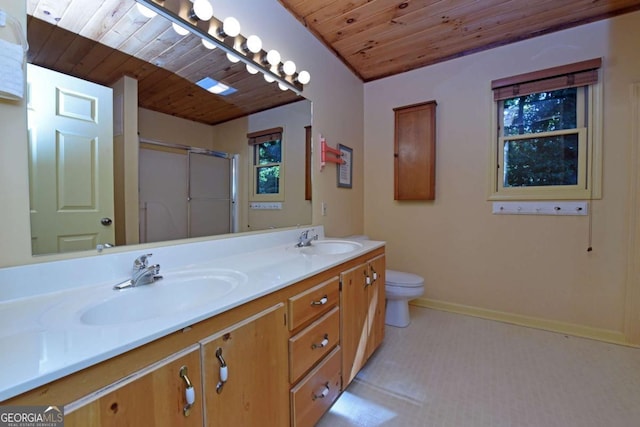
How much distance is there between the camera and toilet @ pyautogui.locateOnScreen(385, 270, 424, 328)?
214 centimetres

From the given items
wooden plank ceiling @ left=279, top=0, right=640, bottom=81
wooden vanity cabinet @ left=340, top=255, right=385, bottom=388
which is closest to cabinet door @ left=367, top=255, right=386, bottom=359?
wooden vanity cabinet @ left=340, top=255, right=385, bottom=388

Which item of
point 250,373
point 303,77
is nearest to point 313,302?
point 250,373

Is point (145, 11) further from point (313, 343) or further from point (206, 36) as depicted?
Answer: point (313, 343)

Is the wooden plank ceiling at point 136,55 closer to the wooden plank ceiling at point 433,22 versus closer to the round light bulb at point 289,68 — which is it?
the round light bulb at point 289,68

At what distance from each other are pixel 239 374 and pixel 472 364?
63.0 inches

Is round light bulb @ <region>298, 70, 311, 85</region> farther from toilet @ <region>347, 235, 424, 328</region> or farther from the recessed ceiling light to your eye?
toilet @ <region>347, 235, 424, 328</region>

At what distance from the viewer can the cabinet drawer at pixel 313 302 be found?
1.00 meters

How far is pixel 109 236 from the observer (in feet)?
3.22

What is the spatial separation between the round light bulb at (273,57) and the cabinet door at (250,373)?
143cm

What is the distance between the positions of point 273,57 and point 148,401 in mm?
1717

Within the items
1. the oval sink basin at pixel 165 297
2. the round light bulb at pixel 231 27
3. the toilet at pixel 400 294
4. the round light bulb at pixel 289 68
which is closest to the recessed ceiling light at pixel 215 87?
the round light bulb at pixel 231 27

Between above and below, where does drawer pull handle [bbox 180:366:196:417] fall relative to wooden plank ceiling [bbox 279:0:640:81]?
below

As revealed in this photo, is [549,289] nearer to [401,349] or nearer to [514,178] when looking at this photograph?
[514,178]

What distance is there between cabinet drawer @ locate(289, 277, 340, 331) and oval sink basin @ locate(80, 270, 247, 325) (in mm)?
222
